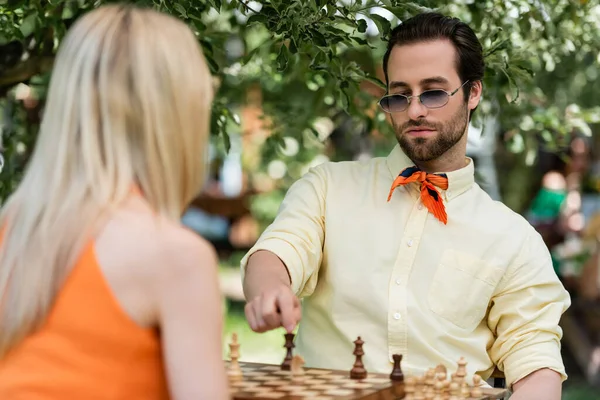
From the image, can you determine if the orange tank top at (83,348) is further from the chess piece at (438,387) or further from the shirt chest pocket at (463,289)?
the shirt chest pocket at (463,289)

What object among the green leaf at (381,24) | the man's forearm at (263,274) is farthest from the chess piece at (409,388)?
the green leaf at (381,24)

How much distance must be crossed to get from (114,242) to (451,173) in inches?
74.8

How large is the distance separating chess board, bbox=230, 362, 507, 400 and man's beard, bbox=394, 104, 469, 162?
1056mm

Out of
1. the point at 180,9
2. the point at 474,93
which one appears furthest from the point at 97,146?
the point at 474,93

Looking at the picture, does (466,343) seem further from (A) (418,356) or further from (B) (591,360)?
(B) (591,360)

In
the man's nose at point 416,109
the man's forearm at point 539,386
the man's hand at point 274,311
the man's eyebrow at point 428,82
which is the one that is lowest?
the man's forearm at point 539,386

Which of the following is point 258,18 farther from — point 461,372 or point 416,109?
point 461,372

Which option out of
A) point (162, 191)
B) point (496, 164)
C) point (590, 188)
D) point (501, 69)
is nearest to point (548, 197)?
point (590, 188)

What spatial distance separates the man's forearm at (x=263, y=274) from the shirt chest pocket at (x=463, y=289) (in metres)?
0.52

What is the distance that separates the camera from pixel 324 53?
12.7 feet

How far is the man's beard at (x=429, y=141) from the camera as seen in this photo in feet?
12.0

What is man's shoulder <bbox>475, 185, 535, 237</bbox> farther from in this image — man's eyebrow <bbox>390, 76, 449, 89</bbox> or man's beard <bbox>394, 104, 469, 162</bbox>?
man's eyebrow <bbox>390, 76, 449, 89</bbox>

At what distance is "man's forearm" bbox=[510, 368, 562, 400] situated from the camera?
11.0ft

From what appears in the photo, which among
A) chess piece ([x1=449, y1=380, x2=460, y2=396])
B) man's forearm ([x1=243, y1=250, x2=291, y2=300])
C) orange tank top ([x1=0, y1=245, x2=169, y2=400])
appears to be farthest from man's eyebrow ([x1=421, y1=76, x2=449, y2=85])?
orange tank top ([x1=0, y1=245, x2=169, y2=400])
